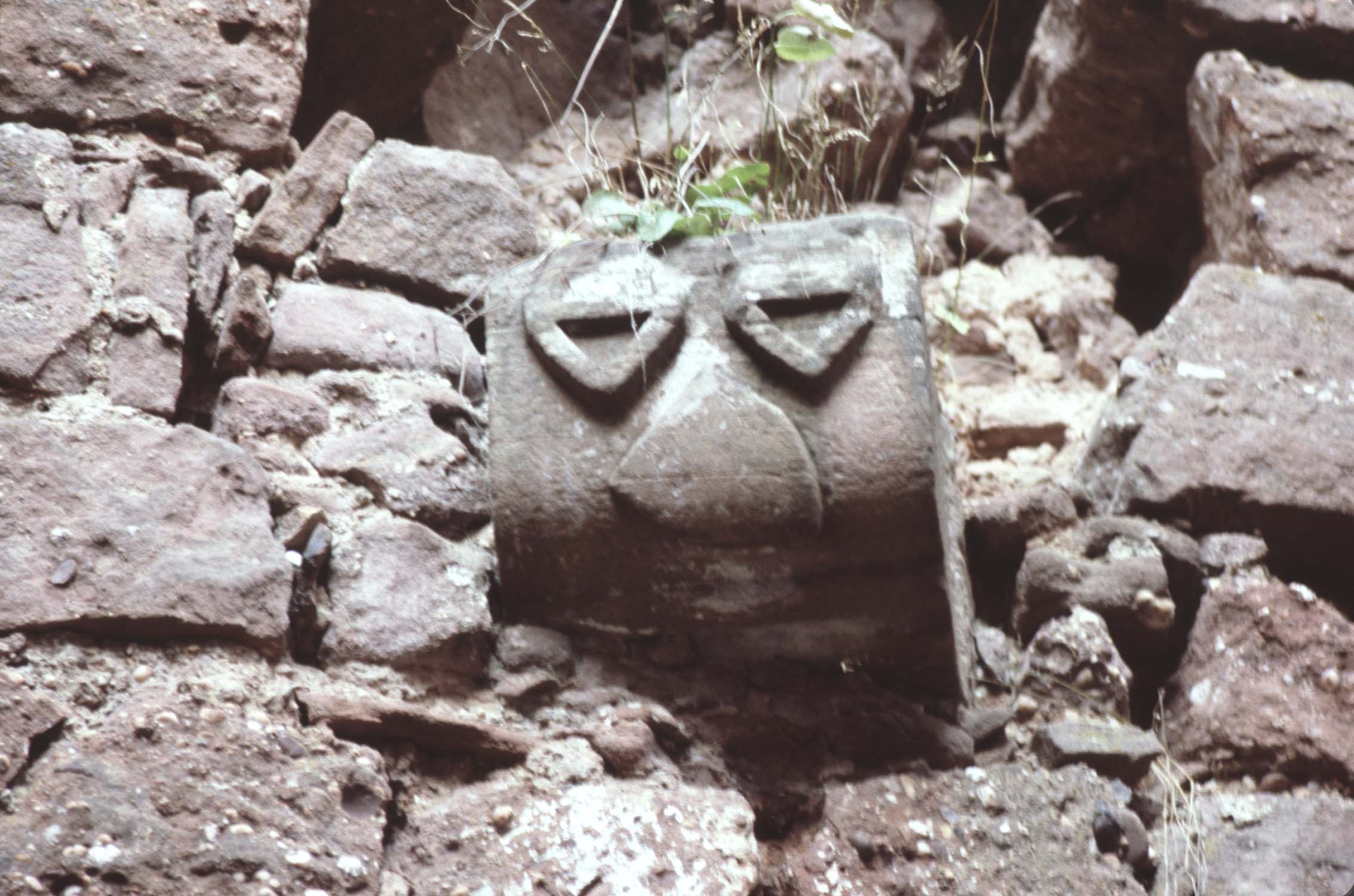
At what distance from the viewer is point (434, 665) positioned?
4.81ft

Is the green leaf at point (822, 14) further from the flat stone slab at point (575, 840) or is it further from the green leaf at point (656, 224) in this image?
the flat stone slab at point (575, 840)

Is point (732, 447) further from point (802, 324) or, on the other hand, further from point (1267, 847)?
point (1267, 847)

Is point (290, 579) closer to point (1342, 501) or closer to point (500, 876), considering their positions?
point (500, 876)

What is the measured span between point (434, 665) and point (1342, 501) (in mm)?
1253

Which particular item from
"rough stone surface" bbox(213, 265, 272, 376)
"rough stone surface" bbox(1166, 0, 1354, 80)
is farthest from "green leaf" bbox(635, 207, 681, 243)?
"rough stone surface" bbox(1166, 0, 1354, 80)

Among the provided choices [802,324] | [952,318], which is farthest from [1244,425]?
[802,324]

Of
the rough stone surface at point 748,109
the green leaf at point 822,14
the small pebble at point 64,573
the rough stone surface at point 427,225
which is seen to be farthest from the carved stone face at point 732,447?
the rough stone surface at point 748,109

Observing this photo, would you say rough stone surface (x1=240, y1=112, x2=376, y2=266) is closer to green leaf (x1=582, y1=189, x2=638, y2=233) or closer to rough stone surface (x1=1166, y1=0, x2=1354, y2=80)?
green leaf (x1=582, y1=189, x2=638, y2=233)

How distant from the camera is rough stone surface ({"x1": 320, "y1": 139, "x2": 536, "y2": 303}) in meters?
1.73

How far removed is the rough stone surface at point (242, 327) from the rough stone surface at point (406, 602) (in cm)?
27

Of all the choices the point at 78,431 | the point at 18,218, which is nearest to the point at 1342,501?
the point at 78,431

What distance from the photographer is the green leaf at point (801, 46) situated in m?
1.74

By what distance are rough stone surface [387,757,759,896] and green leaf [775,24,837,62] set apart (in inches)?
38.0

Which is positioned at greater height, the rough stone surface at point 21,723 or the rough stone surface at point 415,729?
the rough stone surface at point 21,723
